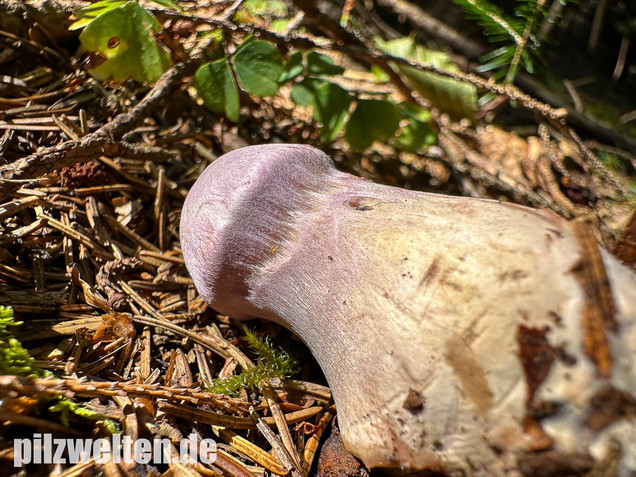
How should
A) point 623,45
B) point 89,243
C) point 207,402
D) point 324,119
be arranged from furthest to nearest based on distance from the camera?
point 623,45, point 324,119, point 89,243, point 207,402

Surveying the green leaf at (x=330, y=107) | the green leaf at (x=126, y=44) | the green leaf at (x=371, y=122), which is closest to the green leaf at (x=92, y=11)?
the green leaf at (x=126, y=44)

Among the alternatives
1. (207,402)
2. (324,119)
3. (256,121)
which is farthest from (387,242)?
(256,121)

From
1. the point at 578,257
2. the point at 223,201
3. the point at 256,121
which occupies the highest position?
the point at 578,257

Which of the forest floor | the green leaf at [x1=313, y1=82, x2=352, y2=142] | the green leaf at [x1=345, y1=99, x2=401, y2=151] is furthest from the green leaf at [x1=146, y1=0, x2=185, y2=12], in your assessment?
the green leaf at [x1=345, y1=99, x2=401, y2=151]

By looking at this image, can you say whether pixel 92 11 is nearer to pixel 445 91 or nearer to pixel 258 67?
pixel 258 67

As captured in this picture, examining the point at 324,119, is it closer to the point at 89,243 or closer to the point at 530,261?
the point at 89,243

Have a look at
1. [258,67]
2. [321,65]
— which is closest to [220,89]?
[258,67]
